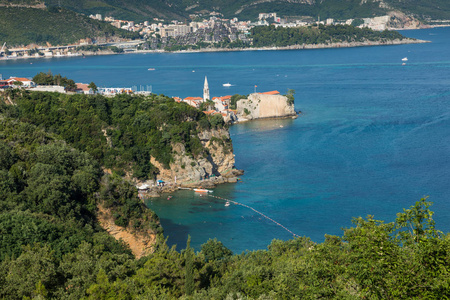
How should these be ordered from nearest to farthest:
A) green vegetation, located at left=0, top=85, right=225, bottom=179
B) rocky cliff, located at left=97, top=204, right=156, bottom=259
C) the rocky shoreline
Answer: rocky cliff, located at left=97, top=204, right=156, bottom=259, the rocky shoreline, green vegetation, located at left=0, top=85, right=225, bottom=179

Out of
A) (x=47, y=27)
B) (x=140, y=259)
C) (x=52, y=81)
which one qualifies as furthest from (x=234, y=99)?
(x=47, y=27)

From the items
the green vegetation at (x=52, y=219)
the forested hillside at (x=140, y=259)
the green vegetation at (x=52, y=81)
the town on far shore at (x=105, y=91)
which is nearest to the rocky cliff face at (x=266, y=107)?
the town on far shore at (x=105, y=91)

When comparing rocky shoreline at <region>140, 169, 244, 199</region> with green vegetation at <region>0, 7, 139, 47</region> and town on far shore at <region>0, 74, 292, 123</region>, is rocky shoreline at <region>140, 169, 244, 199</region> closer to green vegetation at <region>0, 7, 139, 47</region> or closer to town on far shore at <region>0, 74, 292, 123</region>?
town on far shore at <region>0, 74, 292, 123</region>

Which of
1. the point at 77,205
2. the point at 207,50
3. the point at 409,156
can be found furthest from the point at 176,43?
the point at 77,205

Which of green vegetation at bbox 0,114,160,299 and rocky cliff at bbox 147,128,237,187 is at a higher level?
green vegetation at bbox 0,114,160,299

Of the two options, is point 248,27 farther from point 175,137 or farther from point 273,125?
point 175,137

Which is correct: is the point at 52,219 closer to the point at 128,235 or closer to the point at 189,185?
the point at 128,235

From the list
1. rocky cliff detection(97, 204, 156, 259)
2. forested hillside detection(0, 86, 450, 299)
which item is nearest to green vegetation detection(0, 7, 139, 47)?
forested hillside detection(0, 86, 450, 299)

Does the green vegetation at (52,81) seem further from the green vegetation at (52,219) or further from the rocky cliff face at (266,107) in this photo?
the rocky cliff face at (266,107)
